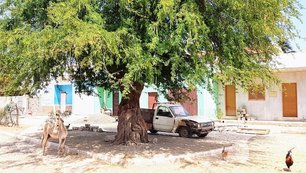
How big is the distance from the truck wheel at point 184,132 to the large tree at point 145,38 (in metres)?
5.75

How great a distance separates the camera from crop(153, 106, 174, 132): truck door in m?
Answer: 18.5

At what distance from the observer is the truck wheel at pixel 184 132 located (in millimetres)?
17641

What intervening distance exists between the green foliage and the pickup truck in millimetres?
5909

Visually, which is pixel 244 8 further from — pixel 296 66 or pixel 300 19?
pixel 296 66

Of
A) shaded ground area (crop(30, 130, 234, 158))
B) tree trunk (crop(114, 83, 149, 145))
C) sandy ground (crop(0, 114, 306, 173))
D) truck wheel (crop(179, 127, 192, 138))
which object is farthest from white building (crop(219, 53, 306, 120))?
tree trunk (crop(114, 83, 149, 145))

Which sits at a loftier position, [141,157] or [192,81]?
[192,81]

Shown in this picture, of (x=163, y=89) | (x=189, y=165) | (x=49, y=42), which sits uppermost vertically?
(x=49, y=42)

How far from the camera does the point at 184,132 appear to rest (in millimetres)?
17812

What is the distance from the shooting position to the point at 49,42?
983cm

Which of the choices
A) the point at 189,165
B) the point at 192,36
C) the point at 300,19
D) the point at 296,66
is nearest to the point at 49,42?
the point at 192,36

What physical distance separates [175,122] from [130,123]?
446 cm

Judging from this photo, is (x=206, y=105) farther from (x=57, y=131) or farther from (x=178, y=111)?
(x=57, y=131)

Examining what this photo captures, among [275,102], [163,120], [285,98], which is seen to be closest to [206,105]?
[275,102]

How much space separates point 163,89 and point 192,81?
4.03 metres
